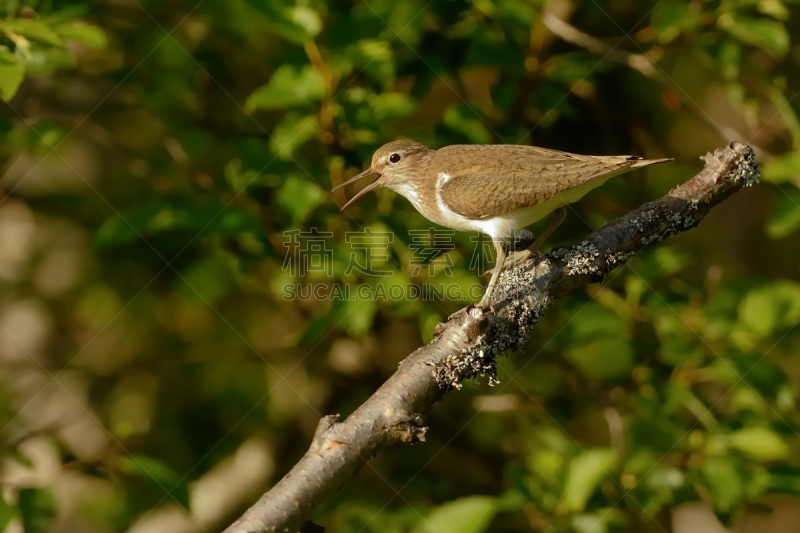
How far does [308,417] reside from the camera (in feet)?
21.1

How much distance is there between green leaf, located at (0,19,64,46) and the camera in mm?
3541

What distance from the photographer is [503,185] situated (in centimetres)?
414

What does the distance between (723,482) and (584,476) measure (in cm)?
81

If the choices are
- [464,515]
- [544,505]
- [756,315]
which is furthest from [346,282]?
[756,315]

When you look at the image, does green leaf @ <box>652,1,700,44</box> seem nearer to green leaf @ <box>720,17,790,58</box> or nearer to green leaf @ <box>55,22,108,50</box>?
green leaf @ <box>720,17,790,58</box>

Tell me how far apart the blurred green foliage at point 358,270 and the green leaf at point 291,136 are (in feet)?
0.05

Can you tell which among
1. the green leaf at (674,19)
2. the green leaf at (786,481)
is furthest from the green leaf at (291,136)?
the green leaf at (786,481)

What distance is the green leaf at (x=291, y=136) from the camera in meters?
4.37

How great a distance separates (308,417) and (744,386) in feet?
10.7

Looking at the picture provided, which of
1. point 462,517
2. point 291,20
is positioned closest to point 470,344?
point 462,517

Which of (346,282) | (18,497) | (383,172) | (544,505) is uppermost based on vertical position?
(383,172)

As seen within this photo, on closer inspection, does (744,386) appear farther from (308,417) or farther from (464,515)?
(308,417)

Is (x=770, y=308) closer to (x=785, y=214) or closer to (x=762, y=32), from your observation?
(x=785, y=214)

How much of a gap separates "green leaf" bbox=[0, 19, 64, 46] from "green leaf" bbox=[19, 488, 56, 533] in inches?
90.0
